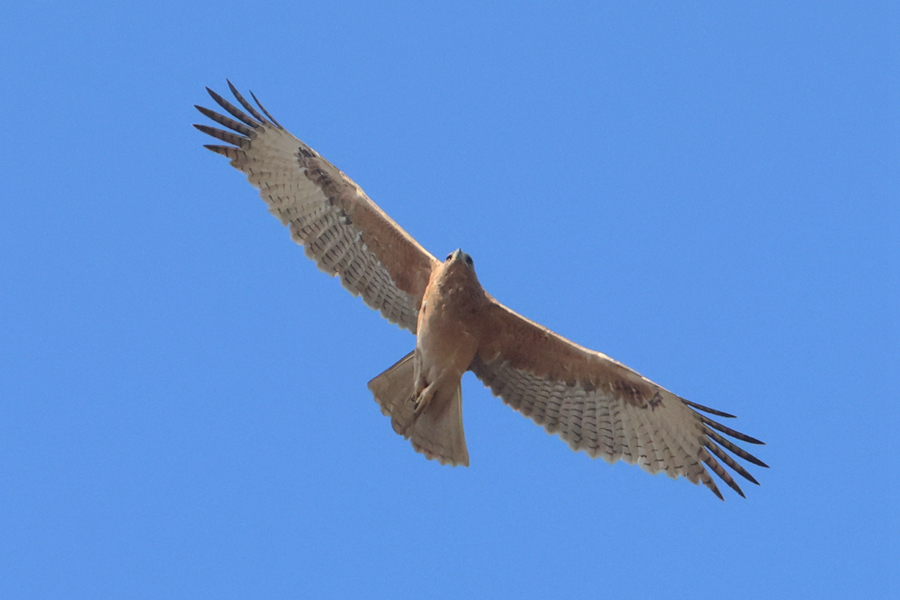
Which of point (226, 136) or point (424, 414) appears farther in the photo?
point (226, 136)

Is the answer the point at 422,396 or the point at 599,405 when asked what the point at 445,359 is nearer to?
the point at 422,396

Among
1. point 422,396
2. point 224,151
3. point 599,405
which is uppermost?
point 224,151

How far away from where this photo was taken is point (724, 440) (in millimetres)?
7152

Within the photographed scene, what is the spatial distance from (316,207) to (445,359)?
6.37 ft

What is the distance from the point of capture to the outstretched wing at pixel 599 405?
713cm

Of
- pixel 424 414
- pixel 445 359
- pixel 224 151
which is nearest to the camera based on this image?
pixel 445 359

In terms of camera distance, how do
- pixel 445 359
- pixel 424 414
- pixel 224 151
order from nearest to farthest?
1. pixel 445 359
2. pixel 424 414
3. pixel 224 151

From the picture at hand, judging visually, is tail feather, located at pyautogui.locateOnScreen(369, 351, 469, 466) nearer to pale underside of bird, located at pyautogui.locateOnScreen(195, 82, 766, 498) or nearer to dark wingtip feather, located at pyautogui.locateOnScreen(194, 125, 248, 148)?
pale underside of bird, located at pyautogui.locateOnScreen(195, 82, 766, 498)

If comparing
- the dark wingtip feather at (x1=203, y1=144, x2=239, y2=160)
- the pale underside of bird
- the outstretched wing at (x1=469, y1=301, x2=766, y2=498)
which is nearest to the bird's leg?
the pale underside of bird

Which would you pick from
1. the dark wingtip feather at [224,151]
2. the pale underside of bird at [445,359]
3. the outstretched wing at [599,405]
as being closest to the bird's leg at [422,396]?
the pale underside of bird at [445,359]

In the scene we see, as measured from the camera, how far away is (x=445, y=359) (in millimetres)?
6957

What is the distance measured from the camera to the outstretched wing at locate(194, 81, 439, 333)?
7473mm

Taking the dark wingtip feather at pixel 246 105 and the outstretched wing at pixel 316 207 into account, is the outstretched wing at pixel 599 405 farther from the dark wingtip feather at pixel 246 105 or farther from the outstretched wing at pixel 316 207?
the dark wingtip feather at pixel 246 105

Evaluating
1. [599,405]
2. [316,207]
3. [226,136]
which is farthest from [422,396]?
[226,136]
